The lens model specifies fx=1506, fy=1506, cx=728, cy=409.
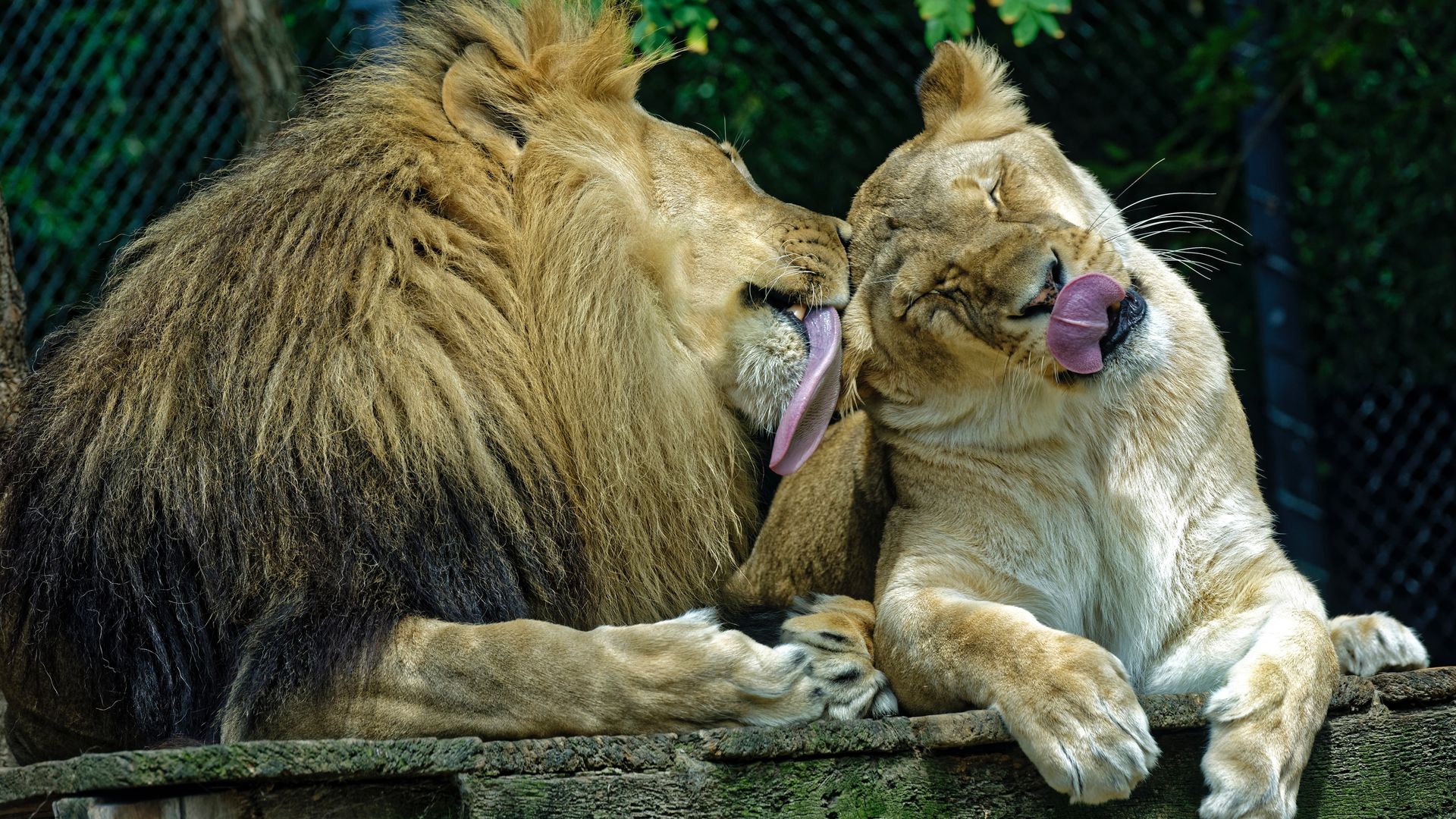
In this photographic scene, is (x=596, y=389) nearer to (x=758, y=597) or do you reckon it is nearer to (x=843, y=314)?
(x=843, y=314)

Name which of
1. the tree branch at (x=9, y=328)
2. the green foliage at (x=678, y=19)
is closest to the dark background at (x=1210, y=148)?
the green foliage at (x=678, y=19)

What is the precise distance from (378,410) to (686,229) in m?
0.65

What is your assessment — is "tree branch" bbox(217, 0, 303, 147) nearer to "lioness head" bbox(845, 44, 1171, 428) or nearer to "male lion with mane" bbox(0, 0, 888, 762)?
"male lion with mane" bbox(0, 0, 888, 762)

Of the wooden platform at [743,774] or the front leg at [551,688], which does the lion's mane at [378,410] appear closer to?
the front leg at [551,688]

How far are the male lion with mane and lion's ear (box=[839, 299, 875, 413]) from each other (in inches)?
2.5

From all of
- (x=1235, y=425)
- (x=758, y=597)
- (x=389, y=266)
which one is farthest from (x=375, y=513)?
(x=1235, y=425)

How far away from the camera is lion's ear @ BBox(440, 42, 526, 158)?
254 cm

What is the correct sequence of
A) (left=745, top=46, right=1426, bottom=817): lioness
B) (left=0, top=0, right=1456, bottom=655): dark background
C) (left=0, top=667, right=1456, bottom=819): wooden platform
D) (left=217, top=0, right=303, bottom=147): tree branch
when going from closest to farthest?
(left=0, top=667, right=1456, bottom=819): wooden platform → (left=745, top=46, right=1426, bottom=817): lioness → (left=217, top=0, right=303, bottom=147): tree branch → (left=0, top=0, right=1456, bottom=655): dark background

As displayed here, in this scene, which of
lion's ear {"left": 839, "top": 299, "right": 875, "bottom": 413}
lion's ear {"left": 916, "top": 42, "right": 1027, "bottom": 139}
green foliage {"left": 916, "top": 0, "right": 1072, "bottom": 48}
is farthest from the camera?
green foliage {"left": 916, "top": 0, "right": 1072, "bottom": 48}

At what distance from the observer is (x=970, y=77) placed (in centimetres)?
304

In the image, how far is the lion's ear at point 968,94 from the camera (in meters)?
3.03

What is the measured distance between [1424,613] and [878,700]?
133 inches

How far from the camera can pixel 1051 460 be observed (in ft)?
8.54

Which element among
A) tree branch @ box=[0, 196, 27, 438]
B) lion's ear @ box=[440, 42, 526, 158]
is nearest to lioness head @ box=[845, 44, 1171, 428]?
lion's ear @ box=[440, 42, 526, 158]
